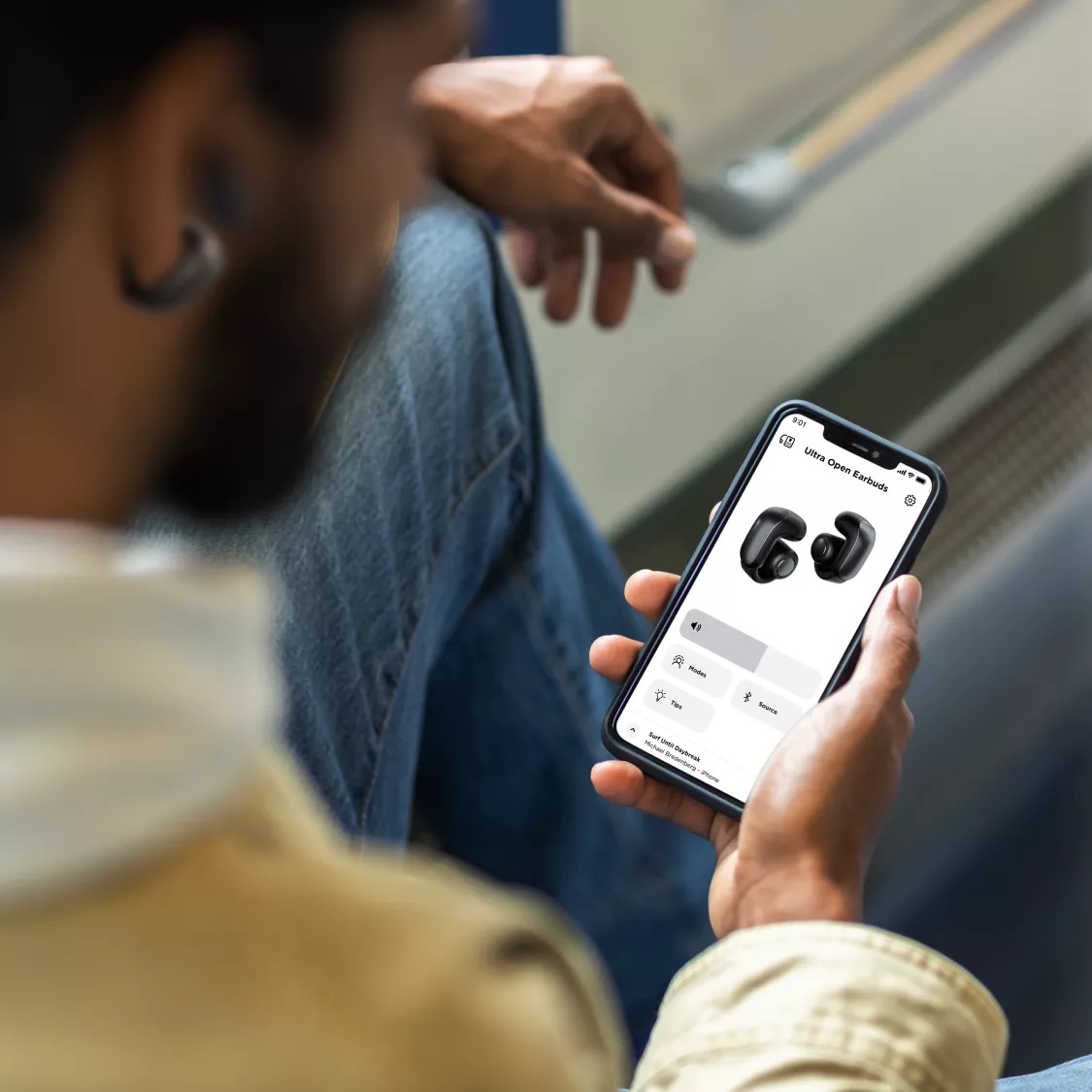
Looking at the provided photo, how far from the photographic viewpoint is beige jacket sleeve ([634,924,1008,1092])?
372mm

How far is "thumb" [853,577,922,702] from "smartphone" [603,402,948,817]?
0.03m

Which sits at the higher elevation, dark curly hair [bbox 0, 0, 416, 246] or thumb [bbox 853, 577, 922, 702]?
dark curly hair [bbox 0, 0, 416, 246]

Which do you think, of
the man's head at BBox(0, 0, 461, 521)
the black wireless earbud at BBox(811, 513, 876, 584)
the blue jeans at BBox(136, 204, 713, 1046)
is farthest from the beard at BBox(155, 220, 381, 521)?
the black wireless earbud at BBox(811, 513, 876, 584)

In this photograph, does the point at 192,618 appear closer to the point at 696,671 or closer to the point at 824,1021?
the point at 824,1021

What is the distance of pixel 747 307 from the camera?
99 cm

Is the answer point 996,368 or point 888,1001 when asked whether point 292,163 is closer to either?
point 888,1001

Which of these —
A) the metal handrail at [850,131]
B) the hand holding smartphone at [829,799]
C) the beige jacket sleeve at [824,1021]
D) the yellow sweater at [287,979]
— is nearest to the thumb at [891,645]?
the hand holding smartphone at [829,799]

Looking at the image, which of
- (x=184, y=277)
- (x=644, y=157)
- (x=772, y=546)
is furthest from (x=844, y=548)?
(x=184, y=277)

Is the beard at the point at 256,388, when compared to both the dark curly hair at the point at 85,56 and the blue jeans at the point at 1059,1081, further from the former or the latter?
the blue jeans at the point at 1059,1081

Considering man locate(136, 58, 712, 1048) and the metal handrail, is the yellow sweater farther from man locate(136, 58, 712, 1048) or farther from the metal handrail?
the metal handrail

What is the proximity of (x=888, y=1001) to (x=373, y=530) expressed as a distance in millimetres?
273

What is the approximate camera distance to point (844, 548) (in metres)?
0.57

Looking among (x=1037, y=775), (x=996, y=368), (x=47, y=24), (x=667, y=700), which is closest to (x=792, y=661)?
(x=667, y=700)

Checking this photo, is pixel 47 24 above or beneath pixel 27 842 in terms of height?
above
